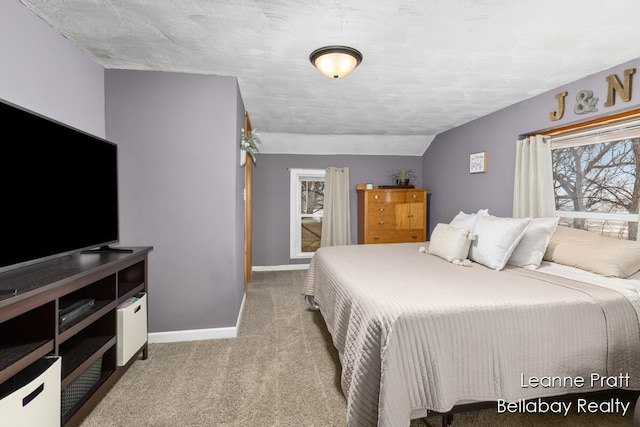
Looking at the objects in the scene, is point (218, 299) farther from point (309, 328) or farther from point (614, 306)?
point (614, 306)

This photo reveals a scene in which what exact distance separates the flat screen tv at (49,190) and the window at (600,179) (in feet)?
13.3

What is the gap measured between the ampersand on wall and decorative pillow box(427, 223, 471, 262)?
145 cm

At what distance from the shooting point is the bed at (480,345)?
142cm

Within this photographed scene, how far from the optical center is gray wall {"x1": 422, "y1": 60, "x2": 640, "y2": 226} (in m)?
2.69

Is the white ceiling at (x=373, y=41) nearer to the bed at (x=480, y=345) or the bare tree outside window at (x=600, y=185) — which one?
the bare tree outside window at (x=600, y=185)

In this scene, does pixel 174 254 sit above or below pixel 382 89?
below

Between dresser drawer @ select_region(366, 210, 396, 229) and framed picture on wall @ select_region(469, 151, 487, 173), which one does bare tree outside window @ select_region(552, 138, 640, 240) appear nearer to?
framed picture on wall @ select_region(469, 151, 487, 173)

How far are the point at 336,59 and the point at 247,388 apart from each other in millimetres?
2271

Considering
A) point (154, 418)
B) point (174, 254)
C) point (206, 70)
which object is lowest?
point (154, 418)

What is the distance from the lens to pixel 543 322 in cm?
157

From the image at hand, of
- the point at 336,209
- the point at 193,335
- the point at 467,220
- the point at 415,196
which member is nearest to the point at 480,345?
the point at 467,220

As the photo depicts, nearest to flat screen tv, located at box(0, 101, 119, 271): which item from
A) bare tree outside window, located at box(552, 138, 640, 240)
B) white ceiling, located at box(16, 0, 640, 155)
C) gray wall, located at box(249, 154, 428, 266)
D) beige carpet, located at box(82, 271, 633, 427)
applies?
white ceiling, located at box(16, 0, 640, 155)

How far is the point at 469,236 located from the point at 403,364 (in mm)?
1538

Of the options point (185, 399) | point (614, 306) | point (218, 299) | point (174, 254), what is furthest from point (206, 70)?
point (614, 306)
